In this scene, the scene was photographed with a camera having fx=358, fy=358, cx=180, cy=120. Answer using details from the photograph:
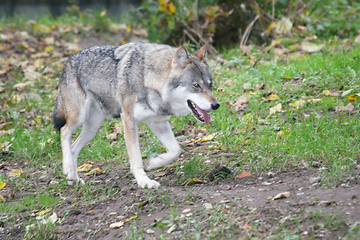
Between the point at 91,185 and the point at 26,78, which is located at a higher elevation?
the point at 26,78

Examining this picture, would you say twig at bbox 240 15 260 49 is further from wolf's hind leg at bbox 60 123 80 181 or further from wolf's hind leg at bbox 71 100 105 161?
wolf's hind leg at bbox 60 123 80 181

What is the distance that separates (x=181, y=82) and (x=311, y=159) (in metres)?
1.53

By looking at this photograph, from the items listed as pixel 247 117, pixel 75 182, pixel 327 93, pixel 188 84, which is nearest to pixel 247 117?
pixel 247 117

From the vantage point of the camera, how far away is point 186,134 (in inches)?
202

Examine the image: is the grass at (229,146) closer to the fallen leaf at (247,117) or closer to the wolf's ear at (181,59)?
the fallen leaf at (247,117)

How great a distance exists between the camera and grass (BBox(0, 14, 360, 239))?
2.90m

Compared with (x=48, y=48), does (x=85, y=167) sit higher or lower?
lower

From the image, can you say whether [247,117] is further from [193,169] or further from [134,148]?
[134,148]

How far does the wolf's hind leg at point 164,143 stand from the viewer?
393cm

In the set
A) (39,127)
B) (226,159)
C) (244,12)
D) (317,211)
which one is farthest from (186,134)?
(244,12)

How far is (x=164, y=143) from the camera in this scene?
4039mm

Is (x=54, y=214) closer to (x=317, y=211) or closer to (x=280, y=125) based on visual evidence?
(x=317, y=211)

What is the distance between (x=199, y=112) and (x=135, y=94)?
72 centimetres

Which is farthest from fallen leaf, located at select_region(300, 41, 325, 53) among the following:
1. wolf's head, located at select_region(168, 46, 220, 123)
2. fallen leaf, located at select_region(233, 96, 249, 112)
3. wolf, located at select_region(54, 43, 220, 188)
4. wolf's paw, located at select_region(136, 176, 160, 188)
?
wolf's paw, located at select_region(136, 176, 160, 188)
